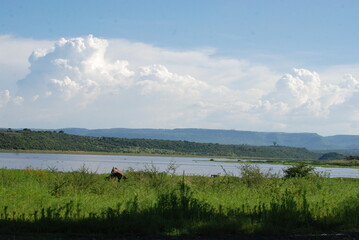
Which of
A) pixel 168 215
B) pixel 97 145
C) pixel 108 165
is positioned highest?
pixel 97 145

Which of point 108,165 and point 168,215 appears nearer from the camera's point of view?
point 168,215

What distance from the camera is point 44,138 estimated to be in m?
151

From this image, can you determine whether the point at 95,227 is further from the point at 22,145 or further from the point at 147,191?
the point at 22,145

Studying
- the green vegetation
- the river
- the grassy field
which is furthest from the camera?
the green vegetation

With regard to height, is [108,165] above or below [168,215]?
below

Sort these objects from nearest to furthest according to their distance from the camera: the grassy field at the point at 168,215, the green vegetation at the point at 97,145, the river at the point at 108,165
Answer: the grassy field at the point at 168,215, the river at the point at 108,165, the green vegetation at the point at 97,145

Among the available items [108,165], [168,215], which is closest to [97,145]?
[108,165]

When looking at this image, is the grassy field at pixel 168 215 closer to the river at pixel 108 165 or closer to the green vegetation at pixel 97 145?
the river at pixel 108 165

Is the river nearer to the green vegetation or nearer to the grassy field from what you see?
the grassy field

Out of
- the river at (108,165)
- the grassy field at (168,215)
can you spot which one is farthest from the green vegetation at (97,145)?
the grassy field at (168,215)

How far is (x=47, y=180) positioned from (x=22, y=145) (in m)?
109

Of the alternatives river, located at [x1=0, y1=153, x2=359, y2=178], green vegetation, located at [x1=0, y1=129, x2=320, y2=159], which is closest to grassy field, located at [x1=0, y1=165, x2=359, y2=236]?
river, located at [x1=0, y1=153, x2=359, y2=178]

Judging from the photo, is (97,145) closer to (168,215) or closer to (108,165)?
(108,165)

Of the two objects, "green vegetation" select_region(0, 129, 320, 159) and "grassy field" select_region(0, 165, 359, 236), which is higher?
"green vegetation" select_region(0, 129, 320, 159)
